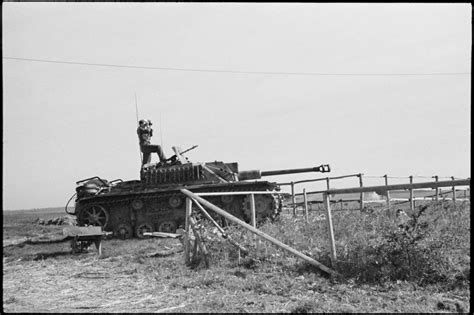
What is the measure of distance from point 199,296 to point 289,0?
340cm

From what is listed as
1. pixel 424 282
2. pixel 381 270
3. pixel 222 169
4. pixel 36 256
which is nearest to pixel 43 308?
pixel 381 270

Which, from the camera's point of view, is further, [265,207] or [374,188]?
[265,207]

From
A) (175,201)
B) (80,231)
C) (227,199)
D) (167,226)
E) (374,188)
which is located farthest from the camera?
(167,226)

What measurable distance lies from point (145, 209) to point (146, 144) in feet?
7.00

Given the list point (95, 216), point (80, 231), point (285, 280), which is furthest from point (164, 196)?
point (285, 280)

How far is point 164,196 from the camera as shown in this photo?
16.7 metres

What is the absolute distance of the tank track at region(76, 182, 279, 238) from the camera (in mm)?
16453

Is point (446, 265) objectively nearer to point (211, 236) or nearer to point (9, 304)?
point (211, 236)

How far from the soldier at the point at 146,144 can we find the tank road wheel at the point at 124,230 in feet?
7.06

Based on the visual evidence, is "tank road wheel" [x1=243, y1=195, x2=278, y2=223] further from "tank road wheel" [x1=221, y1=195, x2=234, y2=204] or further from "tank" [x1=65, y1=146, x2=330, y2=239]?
"tank road wheel" [x1=221, y1=195, x2=234, y2=204]

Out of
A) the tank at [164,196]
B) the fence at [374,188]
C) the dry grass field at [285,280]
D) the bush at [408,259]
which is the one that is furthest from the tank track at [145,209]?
the bush at [408,259]

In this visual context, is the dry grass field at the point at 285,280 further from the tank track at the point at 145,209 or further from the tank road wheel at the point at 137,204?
the tank road wheel at the point at 137,204

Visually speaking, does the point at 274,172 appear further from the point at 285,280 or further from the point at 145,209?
the point at 285,280

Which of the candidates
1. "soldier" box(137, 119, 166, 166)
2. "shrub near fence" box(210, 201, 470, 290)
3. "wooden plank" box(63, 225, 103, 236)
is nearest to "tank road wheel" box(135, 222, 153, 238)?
"soldier" box(137, 119, 166, 166)
